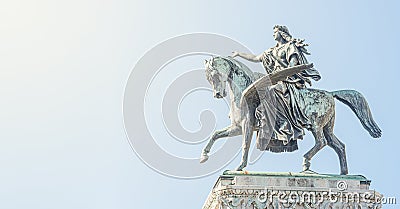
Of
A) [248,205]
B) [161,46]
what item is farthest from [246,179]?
[161,46]

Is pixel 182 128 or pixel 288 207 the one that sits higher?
pixel 182 128

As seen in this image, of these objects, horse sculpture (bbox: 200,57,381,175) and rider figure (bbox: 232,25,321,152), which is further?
rider figure (bbox: 232,25,321,152)

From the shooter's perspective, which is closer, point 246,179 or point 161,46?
point 246,179

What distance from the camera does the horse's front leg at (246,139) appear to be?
127ft

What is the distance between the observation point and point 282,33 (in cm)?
4062

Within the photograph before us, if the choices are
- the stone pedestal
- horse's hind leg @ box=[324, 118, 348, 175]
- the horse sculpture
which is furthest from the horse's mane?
the stone pedestal

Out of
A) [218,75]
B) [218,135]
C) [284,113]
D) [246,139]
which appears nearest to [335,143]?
[284,113]

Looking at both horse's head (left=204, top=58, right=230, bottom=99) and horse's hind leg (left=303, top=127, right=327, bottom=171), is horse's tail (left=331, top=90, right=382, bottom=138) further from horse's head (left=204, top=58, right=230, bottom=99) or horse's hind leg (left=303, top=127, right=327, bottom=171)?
horse's head (left=204, top=58, right=230, bottom=99)

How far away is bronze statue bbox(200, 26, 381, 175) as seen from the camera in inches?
1534

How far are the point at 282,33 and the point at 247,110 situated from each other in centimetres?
339

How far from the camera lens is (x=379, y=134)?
4019cm

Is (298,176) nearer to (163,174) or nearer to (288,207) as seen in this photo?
(288,207)

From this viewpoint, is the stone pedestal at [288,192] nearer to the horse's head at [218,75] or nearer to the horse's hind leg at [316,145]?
the horse's hind leg at [316,145]

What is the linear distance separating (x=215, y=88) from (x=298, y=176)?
4093mm
